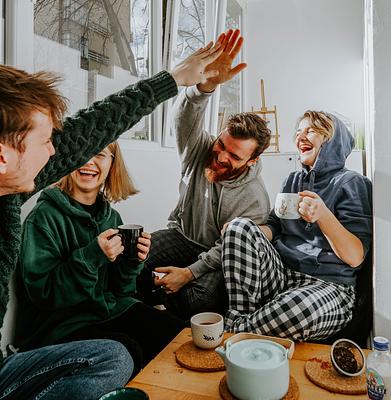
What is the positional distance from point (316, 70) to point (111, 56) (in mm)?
2777

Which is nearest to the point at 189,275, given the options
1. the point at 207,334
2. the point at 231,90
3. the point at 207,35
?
the point at 207,334

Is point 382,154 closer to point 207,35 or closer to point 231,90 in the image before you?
point 207,35

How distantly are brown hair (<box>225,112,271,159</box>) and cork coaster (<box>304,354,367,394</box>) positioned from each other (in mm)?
1000

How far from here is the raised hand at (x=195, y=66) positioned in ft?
4.15

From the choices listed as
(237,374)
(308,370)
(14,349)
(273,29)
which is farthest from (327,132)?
(273,29)

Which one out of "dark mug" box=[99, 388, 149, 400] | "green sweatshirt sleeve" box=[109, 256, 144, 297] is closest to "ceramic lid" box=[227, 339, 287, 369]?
"dark mug" box=[99, 388, 149, 400]

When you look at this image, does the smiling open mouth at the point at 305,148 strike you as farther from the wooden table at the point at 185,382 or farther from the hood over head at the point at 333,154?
the wooden table at the point at 185,382

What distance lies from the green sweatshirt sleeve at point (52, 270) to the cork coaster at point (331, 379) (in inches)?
26.4

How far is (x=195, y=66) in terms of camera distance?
4.27 feet

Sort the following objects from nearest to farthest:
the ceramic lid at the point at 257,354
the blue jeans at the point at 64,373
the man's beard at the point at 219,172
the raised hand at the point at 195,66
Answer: the ceramic lid at the point at 257,354
the blue jeans at the point at 64,373
the raised hand at the point at 195,66
the man's beard at the point at 219,172

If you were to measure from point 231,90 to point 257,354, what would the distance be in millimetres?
3438

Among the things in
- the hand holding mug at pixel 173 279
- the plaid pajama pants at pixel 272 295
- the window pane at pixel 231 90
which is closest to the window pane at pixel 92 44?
the hand holding mug at pixel 173 279

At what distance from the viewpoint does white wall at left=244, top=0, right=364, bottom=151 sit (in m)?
3.85

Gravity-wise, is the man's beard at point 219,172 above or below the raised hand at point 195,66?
below
